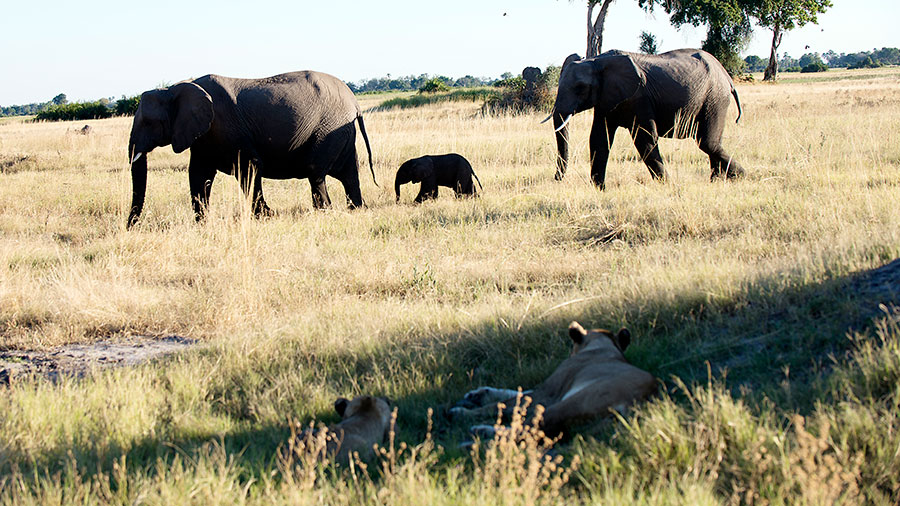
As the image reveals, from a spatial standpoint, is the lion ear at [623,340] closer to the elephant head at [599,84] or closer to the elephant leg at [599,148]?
the elephant head at [599,84]

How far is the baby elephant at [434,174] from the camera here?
35.8 ft

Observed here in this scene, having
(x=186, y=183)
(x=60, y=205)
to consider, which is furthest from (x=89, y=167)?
(x=60, y=205)

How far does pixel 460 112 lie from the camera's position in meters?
26.9

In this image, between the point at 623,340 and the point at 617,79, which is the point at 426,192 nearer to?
the point at 617,79

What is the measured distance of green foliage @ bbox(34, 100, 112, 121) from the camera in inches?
1667

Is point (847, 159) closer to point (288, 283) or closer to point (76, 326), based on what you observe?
point (288, 283)

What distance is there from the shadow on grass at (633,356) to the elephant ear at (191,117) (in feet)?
16.9

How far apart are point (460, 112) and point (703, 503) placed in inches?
975

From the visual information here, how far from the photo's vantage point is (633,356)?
14.6 feet

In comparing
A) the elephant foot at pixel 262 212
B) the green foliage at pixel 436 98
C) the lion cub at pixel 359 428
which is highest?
the green foliage at pixel 436 98

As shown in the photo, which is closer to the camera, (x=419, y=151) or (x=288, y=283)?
(x=288, y=283)

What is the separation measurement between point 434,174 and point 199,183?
3106 mm

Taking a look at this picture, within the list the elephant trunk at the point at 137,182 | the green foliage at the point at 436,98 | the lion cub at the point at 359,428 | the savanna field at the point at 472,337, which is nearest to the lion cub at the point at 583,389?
the savanna field at the point at 472,337

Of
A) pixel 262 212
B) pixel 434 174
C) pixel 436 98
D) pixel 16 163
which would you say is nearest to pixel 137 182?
pixel 262 212
